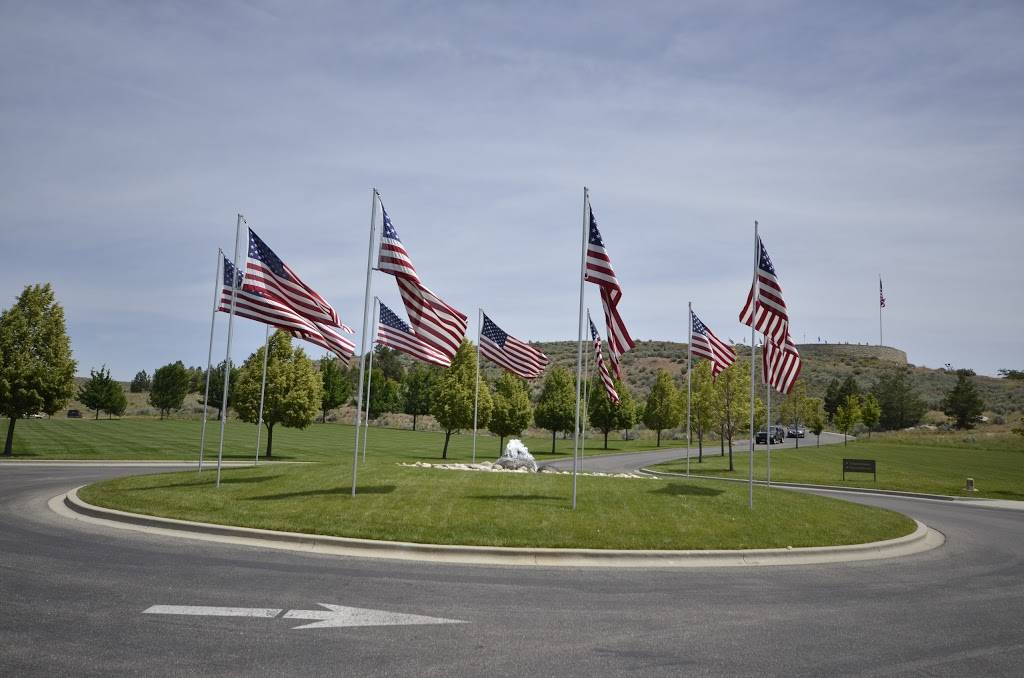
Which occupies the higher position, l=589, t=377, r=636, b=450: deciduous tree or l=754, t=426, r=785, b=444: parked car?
l=589, t=377, r=636, b=450: deciduous tree

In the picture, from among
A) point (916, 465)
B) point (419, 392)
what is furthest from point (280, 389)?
point (419, 392)

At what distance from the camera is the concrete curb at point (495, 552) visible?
12.7 meters

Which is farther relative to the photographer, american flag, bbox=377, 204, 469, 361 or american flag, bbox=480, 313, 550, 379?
american flag, bbox=480, 313, 550, 379

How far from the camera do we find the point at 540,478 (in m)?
20.9

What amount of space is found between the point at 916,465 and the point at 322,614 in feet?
150

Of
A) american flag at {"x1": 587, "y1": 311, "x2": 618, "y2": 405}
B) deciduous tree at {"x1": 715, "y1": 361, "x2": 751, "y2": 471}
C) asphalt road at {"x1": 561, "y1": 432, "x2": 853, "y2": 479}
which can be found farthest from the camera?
deciduous tree at {"x1": 715, "y1": 361, "x2": 751, "y2": 471}

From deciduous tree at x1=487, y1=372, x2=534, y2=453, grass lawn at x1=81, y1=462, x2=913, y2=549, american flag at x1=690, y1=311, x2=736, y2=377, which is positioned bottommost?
grass lawn at x1=81, y1=462, x2=913, y2=549

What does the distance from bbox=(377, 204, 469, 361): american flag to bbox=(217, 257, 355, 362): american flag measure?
2.82 m

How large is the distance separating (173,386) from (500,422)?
54849 mm

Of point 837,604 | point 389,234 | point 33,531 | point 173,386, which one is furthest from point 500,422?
point 173,386

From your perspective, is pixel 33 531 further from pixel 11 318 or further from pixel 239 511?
pixel 11 318

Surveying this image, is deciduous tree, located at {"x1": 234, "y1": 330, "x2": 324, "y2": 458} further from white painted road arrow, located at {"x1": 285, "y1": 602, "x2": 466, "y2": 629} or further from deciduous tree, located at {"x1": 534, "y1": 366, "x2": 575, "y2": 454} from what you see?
white painted road arrow, located at {"x1": 285, "y1": 602, "x2": 466, "y2": 629}

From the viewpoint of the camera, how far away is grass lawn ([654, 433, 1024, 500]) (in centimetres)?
3344

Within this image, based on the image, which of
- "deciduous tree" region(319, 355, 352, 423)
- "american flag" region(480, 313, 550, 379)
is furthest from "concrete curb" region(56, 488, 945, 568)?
"deciduous tree" region(319, 355, 352, 423)
